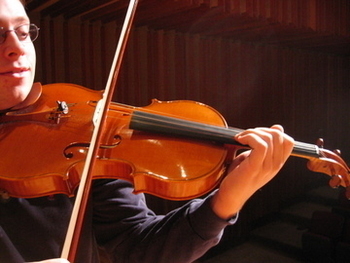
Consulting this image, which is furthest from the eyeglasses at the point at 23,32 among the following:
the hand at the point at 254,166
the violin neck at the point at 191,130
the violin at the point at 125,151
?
the hand at the point at 254,166

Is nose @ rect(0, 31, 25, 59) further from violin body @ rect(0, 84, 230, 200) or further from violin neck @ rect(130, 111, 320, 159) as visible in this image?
violin neck @ rect(130, 111, 320, 159)

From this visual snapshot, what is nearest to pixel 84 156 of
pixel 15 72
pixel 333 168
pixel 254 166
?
pixel 15 72

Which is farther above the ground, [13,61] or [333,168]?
[13,61]

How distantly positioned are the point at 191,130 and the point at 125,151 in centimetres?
18

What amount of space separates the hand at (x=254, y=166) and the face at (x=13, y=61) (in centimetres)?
54

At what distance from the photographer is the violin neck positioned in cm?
95

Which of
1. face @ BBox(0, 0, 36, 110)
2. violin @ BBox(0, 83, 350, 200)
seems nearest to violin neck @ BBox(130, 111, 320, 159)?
violin @ BBox(0, 83, 350, 200)

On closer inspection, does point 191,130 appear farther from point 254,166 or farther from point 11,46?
point 11,46

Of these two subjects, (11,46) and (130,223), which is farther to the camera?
(130,223)

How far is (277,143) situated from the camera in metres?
0.86

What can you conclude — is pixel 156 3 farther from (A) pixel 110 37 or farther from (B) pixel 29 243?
(B) pixel 29 243

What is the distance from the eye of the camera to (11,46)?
86 cm

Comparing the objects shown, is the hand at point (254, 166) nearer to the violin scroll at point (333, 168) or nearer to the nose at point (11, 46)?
the violin scroll at point (333, 168)

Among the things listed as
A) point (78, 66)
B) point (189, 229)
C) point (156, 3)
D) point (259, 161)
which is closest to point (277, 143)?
point (259, 161)
